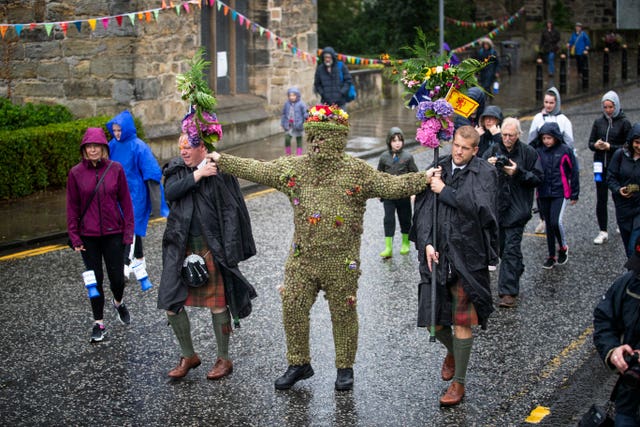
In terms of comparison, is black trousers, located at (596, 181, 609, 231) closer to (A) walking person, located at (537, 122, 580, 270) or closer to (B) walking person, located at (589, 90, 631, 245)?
(B) walking person, located at (589, 90, 631, 245)

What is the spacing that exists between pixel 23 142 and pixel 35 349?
6.74m

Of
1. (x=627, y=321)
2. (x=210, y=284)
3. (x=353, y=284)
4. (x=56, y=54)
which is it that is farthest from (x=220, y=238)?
(x=56, y=54)

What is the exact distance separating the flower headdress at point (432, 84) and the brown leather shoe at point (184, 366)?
7.78 feet

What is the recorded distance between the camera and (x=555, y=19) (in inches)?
1447

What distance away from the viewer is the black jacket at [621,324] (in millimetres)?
5398

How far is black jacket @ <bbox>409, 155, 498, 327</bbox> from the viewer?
707 cm

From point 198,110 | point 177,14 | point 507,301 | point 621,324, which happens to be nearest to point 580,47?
point 177,14

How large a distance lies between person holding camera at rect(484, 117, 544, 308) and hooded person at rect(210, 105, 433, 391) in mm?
2664

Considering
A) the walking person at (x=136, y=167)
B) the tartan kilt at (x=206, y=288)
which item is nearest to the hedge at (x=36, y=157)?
the walking person at (x=136, y=167)

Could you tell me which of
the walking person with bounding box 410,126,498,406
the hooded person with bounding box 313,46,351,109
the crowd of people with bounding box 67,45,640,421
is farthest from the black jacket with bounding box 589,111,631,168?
the hooded person with bounding box 313,46,351,109

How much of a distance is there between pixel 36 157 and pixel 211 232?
7.93 meters

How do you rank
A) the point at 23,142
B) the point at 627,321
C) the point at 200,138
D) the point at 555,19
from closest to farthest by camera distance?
the point at 627,321 < the point at 200,138 < the point at 23,142 < the point at 555,19

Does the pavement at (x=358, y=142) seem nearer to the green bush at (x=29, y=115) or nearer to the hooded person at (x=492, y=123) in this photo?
the green bush at (x=29, y=115)

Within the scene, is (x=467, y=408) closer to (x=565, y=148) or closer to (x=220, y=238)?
(x=220, y=238)
